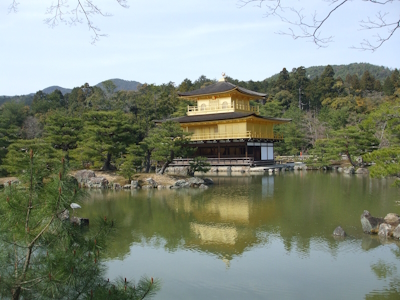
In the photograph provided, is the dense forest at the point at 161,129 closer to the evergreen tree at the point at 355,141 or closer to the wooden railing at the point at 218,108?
the evergreen tree at the point at 355,141

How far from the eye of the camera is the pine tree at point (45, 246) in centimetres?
272

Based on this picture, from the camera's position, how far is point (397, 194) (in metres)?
12.1

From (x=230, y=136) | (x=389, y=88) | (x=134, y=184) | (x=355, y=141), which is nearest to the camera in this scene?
(x=134, y=184)

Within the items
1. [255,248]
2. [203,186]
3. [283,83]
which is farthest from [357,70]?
[255,248]

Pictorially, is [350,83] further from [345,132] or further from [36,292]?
[36,292]

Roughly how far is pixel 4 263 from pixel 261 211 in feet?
25.8

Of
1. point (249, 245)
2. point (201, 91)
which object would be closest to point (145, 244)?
point (249, 245)

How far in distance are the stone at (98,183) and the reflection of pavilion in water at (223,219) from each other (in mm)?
4135

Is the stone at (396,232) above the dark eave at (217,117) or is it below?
below

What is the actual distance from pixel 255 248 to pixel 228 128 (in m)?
19.2

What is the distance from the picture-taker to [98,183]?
16.0 metres

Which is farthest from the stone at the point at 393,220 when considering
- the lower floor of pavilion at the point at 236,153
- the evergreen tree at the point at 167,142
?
the lower floor of pavilion at the point at 236,153

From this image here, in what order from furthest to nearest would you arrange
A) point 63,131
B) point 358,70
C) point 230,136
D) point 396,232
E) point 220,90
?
point 358,70 → point 220,90 → point 230,136 → point 63,131 → point 396,232

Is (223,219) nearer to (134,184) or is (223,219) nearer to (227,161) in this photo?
(134,184)
